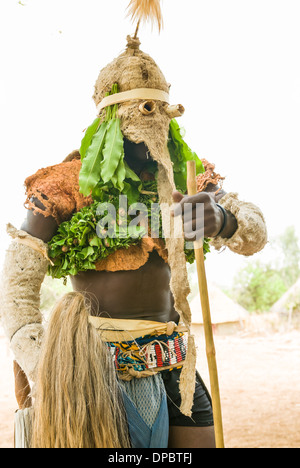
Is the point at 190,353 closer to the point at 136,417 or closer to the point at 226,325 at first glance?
the point at 136,417

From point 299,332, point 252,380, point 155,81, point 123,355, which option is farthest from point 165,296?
point 299,332

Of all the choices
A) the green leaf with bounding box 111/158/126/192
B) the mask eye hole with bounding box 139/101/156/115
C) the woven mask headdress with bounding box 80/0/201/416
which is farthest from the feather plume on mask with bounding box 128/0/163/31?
the green leaf with bounding box 111/158/126/192

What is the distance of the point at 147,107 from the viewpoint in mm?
1520

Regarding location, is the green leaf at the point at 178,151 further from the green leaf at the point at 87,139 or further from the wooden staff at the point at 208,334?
the wooden staff at the point at 208,334

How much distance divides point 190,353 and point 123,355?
0.24m

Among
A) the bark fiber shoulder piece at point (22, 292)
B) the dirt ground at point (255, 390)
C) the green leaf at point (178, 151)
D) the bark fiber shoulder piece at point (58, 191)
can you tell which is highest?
the green leaf at point (178, 151)

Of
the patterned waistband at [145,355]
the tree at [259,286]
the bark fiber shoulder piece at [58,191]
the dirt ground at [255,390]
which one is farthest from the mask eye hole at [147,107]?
the tree at [259,286]

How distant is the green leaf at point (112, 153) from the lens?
142cm

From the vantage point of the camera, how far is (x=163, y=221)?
4.82ft

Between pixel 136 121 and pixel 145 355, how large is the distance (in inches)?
31.7

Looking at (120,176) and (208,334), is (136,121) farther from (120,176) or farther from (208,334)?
(208,334)

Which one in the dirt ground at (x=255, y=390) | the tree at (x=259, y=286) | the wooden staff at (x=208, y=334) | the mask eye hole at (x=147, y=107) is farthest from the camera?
the tree at (x=259, y=286)

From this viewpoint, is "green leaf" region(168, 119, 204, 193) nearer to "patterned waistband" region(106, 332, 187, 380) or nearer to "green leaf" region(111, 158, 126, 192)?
"green leaf" region(111, 158, 126, 192)

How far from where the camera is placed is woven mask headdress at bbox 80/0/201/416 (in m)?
1.43
